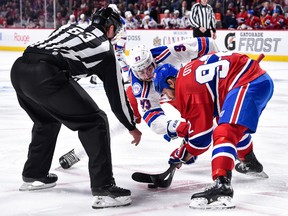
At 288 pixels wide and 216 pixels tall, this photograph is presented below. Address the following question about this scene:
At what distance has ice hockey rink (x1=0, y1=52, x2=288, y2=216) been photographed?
9.56 ft

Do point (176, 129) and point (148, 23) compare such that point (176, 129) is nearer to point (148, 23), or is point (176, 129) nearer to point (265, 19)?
point (265, 19)

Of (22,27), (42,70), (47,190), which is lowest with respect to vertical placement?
(22,27)

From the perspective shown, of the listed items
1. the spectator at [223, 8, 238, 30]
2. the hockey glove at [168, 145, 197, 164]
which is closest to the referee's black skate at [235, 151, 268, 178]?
the hockey glove at [168, 145, 197, 164]

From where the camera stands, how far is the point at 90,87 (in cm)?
888

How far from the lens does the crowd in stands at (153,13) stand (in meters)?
13.9

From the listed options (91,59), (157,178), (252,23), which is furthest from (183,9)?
(91,59)

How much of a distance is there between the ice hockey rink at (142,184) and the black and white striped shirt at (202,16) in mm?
5818

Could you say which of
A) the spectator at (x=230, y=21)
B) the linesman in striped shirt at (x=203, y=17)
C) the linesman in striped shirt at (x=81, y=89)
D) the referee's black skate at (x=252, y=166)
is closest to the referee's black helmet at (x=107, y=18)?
the linesman in striped shirt at (x=81, y=89)

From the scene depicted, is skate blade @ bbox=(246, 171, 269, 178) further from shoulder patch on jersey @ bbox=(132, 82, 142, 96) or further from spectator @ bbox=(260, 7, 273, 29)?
spectator @ bbox=(260, 7, 273, 29)

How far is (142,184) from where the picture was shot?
351cm

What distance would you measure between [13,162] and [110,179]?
4.21 feet

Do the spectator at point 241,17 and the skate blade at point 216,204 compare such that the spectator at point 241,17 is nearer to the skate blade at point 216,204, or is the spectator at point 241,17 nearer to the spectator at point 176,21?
the spectator at point 176,21

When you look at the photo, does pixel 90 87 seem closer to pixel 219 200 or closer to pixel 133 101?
pixel 133 101

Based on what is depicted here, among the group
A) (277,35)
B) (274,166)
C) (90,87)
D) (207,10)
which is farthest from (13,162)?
(277,35)
